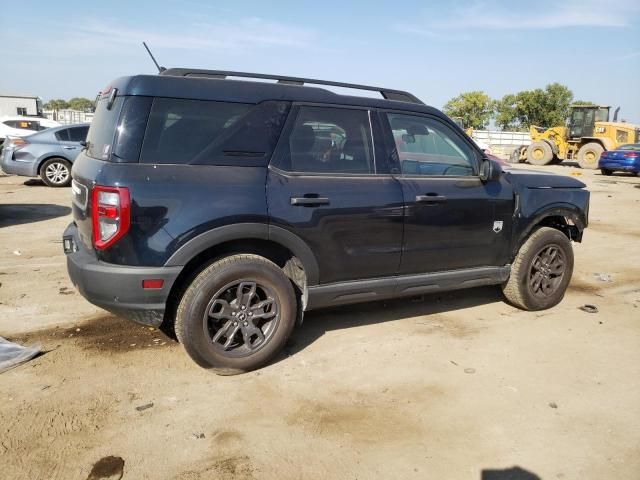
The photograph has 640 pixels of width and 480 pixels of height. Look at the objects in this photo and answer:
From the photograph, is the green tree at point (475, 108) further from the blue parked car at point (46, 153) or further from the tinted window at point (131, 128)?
the tinted window at point (131, 128)

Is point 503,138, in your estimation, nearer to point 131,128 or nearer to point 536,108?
point 536,108

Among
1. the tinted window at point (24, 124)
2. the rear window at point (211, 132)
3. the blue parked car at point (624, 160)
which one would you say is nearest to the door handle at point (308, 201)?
the rear window at point (211, 132)

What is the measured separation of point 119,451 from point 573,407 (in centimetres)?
269

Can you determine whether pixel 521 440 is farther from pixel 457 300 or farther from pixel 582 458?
pixel 457 300

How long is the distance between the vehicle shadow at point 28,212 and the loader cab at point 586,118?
2394cm

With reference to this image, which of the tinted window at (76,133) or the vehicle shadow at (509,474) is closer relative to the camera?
the vehicle shadow at (509,474)

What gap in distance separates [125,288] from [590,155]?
84.1ft

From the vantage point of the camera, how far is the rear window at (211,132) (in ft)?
10.6

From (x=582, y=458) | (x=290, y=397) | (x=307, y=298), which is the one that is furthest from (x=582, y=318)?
(x=290, y=397)

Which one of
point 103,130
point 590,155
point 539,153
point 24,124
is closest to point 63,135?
point 24,124

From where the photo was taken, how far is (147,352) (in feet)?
12.6

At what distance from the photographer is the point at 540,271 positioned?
16.0 feet

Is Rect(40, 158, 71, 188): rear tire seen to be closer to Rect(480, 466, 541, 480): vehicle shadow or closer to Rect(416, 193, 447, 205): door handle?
Rect(416, 193, 447, 205): door handle

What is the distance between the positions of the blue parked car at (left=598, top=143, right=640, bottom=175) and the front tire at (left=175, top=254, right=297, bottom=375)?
21.0m
